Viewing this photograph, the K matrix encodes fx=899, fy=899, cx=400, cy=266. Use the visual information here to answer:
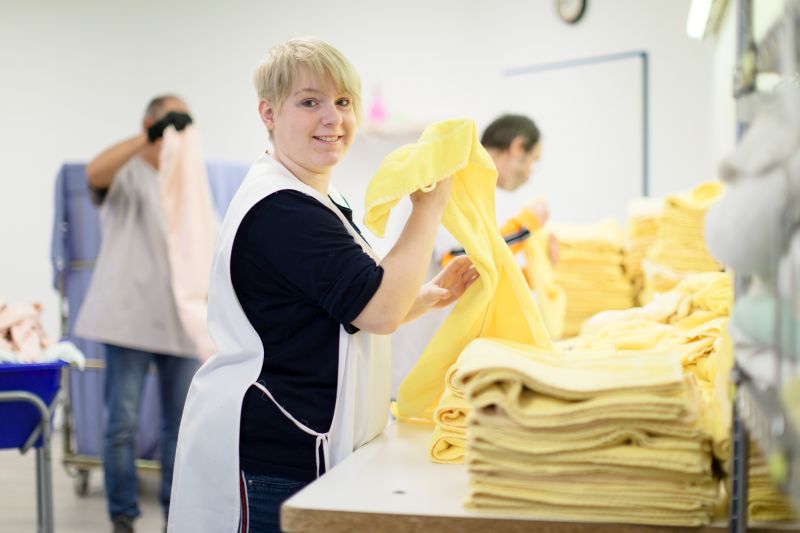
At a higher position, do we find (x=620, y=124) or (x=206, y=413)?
(x=620, y=124)

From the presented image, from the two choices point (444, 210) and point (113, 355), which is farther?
point (113, 355)

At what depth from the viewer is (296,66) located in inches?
57.4

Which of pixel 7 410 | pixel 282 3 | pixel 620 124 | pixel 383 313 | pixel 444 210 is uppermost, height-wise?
pixel 282 3

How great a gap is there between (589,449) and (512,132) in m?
2.01

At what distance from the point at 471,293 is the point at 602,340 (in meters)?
0.37

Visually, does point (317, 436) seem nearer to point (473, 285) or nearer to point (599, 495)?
point (473, 285)

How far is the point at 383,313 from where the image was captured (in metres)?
1.33

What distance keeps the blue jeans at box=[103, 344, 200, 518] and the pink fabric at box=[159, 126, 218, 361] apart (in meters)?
0.17

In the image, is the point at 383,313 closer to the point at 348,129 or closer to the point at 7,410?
the point at 348,129

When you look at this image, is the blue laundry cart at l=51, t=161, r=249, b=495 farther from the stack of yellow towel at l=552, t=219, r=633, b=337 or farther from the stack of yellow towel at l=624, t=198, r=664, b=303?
the stack of yellow towel at l=624, t=198, r=664, b=303

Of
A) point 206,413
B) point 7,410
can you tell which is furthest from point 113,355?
point 206,413

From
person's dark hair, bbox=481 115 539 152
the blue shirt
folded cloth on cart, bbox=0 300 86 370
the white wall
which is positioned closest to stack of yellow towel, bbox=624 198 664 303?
person's dark hair, bbox=481 115 539 152

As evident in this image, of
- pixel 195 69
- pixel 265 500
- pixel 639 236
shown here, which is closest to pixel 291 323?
pixel 265 500

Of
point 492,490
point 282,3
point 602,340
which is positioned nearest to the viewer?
point 492,490
